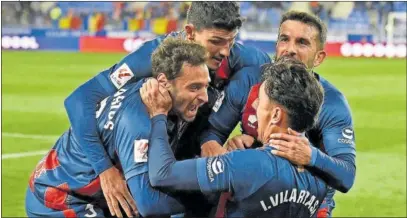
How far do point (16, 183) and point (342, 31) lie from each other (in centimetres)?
2486

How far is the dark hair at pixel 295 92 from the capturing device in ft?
11.7

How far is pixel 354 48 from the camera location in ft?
101

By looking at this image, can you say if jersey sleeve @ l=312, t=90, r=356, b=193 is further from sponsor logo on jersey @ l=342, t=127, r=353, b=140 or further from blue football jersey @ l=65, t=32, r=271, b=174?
blue football jersey @ l=65, t=32, r=271, b=174

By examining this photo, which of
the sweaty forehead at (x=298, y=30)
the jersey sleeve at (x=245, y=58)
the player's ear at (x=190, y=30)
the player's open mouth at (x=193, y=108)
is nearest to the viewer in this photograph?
the player's open mouth at (x=193, y=108)

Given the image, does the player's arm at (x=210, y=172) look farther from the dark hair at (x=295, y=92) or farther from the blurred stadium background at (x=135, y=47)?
the blurred stadium background at (x=135, y=47)

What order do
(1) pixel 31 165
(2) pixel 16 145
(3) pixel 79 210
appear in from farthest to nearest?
(2) pixel 16 145, (1) pixel 31 165, (3) pixel 79 210

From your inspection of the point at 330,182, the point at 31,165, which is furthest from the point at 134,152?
the point at 31,165

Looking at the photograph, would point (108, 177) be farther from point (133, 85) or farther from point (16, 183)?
point (16, 183)

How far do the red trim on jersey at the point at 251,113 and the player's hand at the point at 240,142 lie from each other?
0.19ft

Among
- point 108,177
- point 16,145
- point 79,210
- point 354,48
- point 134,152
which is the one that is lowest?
point 354,48

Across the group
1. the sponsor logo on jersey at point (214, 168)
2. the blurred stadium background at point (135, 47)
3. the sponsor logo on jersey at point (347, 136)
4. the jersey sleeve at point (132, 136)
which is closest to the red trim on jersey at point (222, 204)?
the sponsor logo on jersey at point (214, 168)

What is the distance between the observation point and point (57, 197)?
454 centimetres

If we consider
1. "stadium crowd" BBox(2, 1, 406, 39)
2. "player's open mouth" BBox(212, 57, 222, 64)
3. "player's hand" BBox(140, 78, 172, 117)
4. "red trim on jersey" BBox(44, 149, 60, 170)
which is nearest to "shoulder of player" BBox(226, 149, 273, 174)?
"player's hand" BBox(140, 78, 172, 117)

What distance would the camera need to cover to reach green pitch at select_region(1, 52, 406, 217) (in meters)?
9.12
